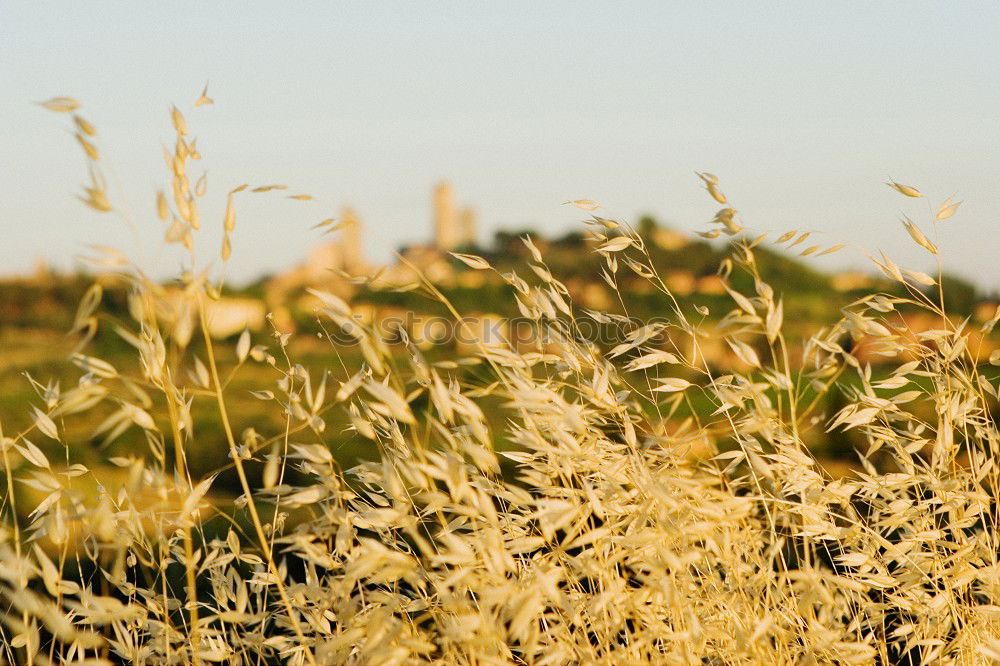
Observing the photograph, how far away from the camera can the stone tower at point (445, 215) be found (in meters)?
8.76

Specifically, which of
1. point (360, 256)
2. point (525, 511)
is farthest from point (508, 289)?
point (525, 511)

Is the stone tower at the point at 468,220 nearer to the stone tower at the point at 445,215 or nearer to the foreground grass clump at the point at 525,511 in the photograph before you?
the stone tower at the point at 445,215

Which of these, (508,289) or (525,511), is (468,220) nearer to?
(508,289)

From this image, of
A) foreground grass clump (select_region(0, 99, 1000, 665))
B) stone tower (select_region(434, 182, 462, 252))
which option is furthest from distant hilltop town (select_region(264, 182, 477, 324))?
foreground grass clump (select_region(0, 99, 1000, 665))

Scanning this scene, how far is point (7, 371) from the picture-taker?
488 cm

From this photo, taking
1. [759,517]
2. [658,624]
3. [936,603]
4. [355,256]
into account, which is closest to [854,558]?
[936,603]

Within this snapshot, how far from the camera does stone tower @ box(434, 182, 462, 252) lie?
8.76 meters

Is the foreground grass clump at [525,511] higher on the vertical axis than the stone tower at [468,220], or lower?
higher

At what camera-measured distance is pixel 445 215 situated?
8.98 metres

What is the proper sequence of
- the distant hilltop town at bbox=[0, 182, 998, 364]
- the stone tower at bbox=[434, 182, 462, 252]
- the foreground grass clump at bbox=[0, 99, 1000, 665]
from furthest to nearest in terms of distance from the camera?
the stone tower at bbox=[434, 182, 462, 252] < the distant hilltop town at bbox=[0, 182, 998, 364] < the foreground grass clump at bbox=[0, 99, 1000, 665]

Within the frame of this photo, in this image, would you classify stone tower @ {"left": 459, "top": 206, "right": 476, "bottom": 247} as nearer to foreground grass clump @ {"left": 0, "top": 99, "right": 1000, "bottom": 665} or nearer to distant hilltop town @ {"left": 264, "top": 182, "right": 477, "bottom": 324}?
distant hilltop town @ {"left": 264, "top": 182, "right": 477, "bottom": 324}

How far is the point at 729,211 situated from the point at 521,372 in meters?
0.52

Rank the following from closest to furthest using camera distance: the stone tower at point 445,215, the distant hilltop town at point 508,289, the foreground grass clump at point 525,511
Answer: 1. the foreground grass clump at point 525,511
2. the distant hilltop town at point 508,289
3. the stone tower at point 445,215

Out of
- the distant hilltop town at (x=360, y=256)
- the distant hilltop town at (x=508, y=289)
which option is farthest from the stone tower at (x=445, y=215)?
the distant hilltop town at (x=508, y=289)
